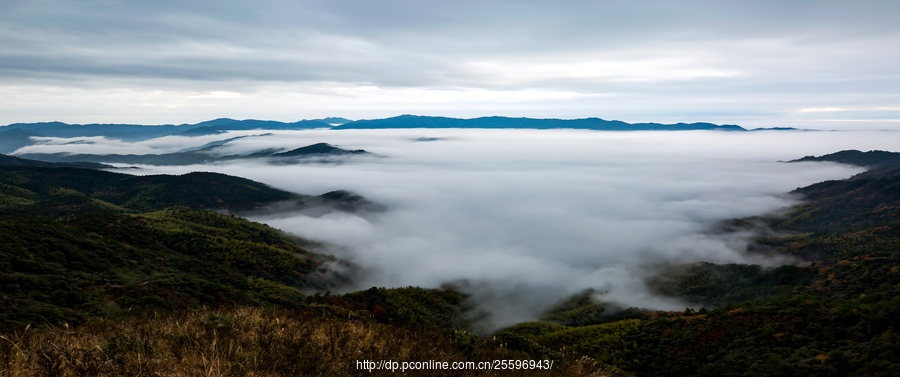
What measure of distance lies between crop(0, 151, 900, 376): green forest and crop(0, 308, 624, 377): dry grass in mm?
39

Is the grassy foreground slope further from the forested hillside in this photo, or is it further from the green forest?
the forested hillside

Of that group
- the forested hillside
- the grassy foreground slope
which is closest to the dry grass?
the grassy foreground slope

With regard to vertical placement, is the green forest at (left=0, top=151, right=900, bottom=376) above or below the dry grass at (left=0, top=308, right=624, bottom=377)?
below

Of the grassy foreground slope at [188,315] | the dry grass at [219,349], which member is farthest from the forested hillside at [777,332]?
the dry grass at [219,349]

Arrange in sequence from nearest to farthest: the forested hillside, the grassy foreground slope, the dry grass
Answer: the dry grass, the grassy foreground slope, the forested hillside

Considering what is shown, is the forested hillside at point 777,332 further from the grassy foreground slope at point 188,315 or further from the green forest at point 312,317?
the grassy foreground slope at point 188,315

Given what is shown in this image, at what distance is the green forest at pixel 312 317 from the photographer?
7570mm

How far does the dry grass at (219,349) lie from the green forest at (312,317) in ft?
0.13

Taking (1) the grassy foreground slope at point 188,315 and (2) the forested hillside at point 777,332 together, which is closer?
(1) the grassy foreground slope at point 188,315

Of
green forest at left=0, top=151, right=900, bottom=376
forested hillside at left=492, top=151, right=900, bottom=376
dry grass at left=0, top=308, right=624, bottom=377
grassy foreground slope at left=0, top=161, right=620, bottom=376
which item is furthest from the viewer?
forested hillside at left=492, top=151, right=900, bottom=376

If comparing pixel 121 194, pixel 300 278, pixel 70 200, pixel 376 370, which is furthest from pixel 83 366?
pixel 121 194

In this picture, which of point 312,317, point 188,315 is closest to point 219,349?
point 188,315

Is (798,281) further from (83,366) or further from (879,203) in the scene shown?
(879,203)

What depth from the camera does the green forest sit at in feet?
24.8
